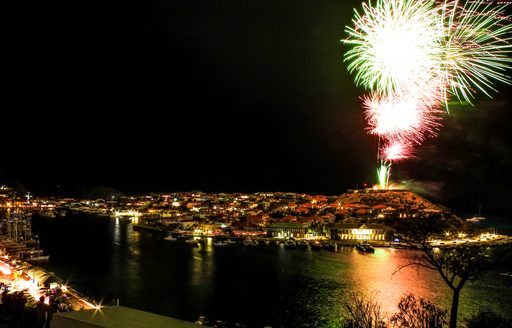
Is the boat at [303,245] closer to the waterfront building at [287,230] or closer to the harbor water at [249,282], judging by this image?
the harbor water at [249,282]

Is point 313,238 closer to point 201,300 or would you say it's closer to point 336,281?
point 336,281

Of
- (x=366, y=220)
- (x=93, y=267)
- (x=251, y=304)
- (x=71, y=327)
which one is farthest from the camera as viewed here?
(x=366, y=220)

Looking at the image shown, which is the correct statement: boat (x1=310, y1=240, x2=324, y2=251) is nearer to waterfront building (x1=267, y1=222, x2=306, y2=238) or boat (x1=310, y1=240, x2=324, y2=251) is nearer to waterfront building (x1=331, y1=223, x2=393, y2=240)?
waterfront building (x1=331, y1=223, x2=393, y2=240)

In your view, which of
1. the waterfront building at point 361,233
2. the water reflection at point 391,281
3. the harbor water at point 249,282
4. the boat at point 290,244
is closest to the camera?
the harbor water at point 249,282

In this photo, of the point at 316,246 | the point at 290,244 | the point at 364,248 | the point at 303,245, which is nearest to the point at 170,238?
the point at 290,244

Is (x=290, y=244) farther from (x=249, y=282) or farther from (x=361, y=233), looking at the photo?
(x=249, y=282)

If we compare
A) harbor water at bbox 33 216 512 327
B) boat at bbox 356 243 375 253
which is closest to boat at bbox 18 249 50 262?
harbor water at bbox 33 216 512 327

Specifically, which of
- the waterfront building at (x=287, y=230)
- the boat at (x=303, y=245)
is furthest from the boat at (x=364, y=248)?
the waterfront building at (x=287, y=230)

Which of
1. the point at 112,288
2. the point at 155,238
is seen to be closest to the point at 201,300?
the point at 112,288
